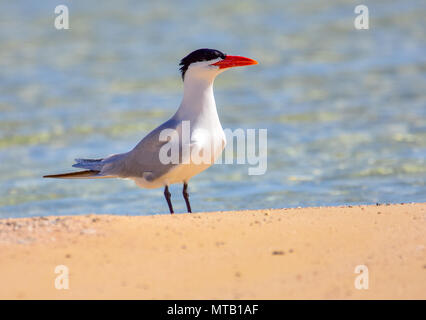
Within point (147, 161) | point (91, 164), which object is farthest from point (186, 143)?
point (91, 164)

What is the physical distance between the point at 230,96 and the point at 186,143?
5735mm

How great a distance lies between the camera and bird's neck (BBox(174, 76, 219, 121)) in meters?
5.54

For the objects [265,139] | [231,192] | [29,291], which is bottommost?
[29,291]

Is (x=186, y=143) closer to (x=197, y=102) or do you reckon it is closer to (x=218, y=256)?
(x=197, y=102)

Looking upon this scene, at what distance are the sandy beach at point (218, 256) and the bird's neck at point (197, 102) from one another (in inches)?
36.3

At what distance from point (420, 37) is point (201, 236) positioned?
32.4 ft

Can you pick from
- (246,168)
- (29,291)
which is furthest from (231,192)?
(29,291)

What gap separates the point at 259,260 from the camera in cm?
400

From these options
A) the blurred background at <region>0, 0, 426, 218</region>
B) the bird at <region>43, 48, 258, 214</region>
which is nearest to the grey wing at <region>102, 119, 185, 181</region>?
the bird at <region>43, 48, 258, 214</region>

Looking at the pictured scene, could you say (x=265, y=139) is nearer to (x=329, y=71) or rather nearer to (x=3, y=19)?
(x=329, y=71)

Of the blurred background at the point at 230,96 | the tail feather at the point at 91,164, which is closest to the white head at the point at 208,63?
the tail feather at the point at 91,164

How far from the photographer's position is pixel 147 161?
218 inches

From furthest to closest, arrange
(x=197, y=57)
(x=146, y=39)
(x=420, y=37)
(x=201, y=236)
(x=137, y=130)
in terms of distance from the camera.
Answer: (x=146, y=39)
(x=420, y=37)
(x=137, y=130)
(x=197, y=57)
(x=201, y=236)

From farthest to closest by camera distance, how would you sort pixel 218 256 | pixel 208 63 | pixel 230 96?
pixel 230 96, pixel 208 63, pixel 218 256
